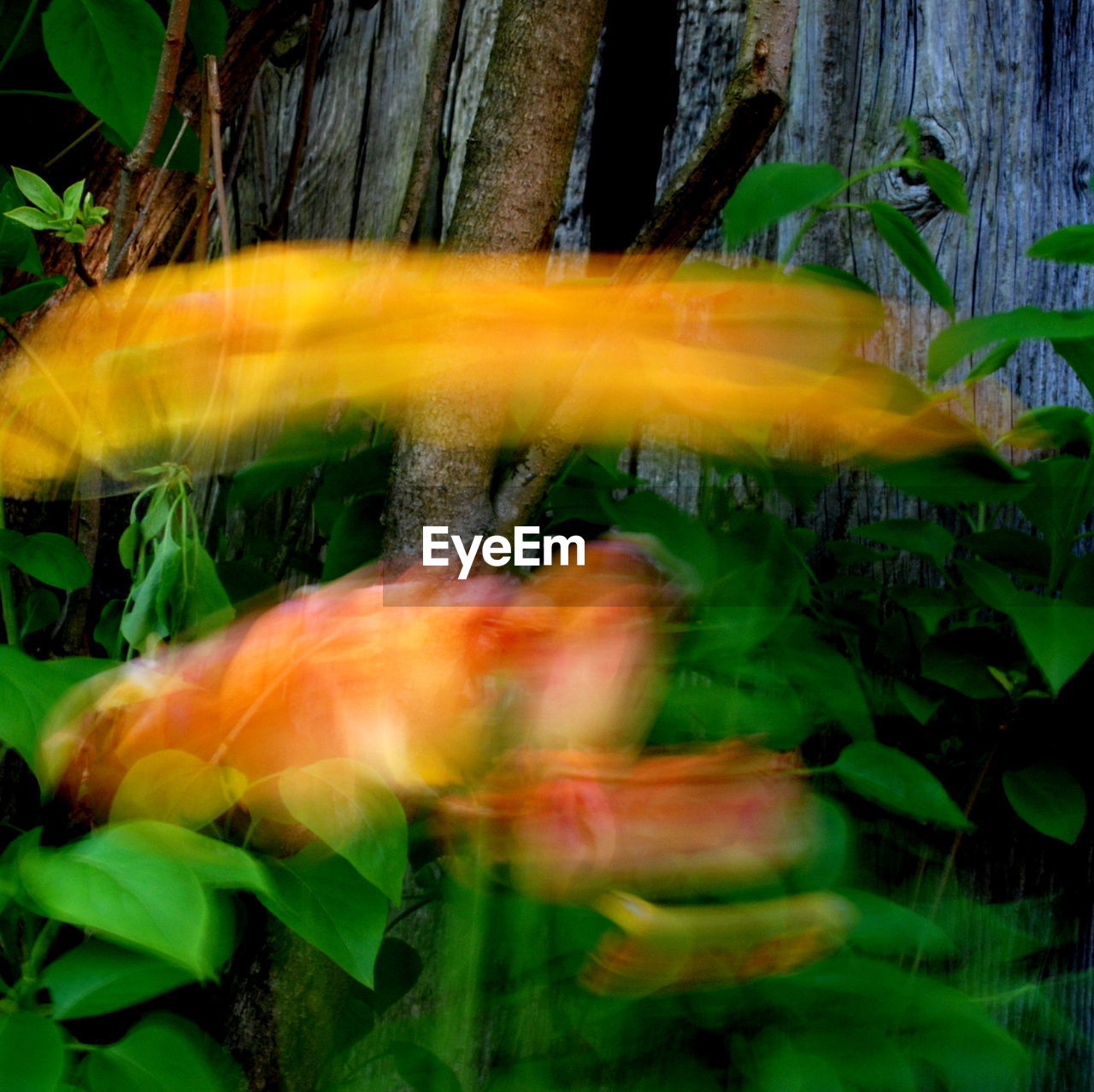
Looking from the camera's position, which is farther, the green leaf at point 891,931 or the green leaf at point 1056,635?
the green leaf at point 1056,635

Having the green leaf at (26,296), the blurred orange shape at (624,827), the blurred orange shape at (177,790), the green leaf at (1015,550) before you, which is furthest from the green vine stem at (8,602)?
the green leaf at (1015,550)

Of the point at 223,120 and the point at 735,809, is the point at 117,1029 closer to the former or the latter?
the point at 735,809

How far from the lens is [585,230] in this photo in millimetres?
1069

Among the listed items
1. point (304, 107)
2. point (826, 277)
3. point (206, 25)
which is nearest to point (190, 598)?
point (826, 277)

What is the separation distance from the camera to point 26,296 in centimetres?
58

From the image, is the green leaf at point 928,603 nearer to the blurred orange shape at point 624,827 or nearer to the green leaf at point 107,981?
the blurred orange shape at point 624,827

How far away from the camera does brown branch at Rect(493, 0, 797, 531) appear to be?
20.0 inches

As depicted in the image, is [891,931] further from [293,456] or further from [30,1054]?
[293,456]

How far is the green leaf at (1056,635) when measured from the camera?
571mm

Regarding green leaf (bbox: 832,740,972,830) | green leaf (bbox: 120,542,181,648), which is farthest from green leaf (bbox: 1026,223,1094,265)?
green leaf (bbox: 120,542,181,648)

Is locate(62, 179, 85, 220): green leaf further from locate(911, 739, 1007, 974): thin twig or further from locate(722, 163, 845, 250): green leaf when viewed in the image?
locate(911, 739, 1007, 974): thin twig

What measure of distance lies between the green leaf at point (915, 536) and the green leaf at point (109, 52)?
0.59m

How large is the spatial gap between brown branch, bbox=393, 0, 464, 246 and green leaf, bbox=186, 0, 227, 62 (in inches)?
7.1

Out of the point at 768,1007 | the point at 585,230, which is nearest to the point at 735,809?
the point at 768,1007
